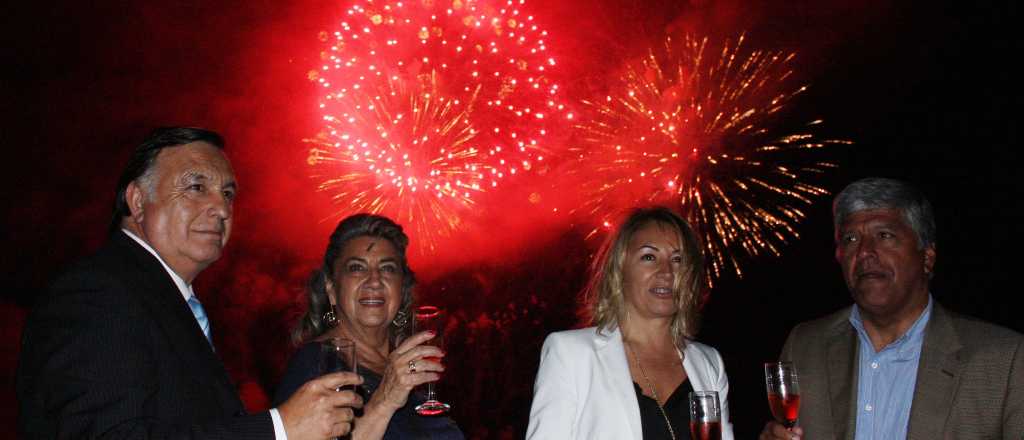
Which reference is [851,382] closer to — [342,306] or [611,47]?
[342,306]

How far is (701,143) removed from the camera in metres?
13.2

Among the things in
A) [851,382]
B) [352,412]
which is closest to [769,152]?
[851,382]

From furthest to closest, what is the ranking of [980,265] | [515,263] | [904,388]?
[515,263], [980,265], [904,388]

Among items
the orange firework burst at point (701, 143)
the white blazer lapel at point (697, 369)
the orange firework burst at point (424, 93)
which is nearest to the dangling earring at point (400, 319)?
the white blazer lapel at point (697, 369)

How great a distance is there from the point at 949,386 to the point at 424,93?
10.2 m

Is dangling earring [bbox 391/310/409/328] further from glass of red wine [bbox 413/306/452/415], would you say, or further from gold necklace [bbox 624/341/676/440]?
gold necklace [bbox 624/341/676/440]

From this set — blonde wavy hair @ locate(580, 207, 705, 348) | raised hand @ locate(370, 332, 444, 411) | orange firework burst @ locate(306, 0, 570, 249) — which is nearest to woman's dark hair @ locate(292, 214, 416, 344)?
raised hand @ locate(370, 332, 444, 411)

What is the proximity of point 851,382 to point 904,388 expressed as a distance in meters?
0.27

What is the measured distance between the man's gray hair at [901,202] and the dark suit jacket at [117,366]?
352 centimetres

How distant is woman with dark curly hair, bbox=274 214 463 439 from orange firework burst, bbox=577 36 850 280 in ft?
26.0

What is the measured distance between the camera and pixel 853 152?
46.2 feet

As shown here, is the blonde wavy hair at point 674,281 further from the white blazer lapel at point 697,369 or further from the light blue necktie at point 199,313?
the light blue necktie at point 199,313

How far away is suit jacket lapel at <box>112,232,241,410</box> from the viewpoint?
3029 millimetres

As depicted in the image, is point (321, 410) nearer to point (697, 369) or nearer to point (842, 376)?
point (697, 369)
